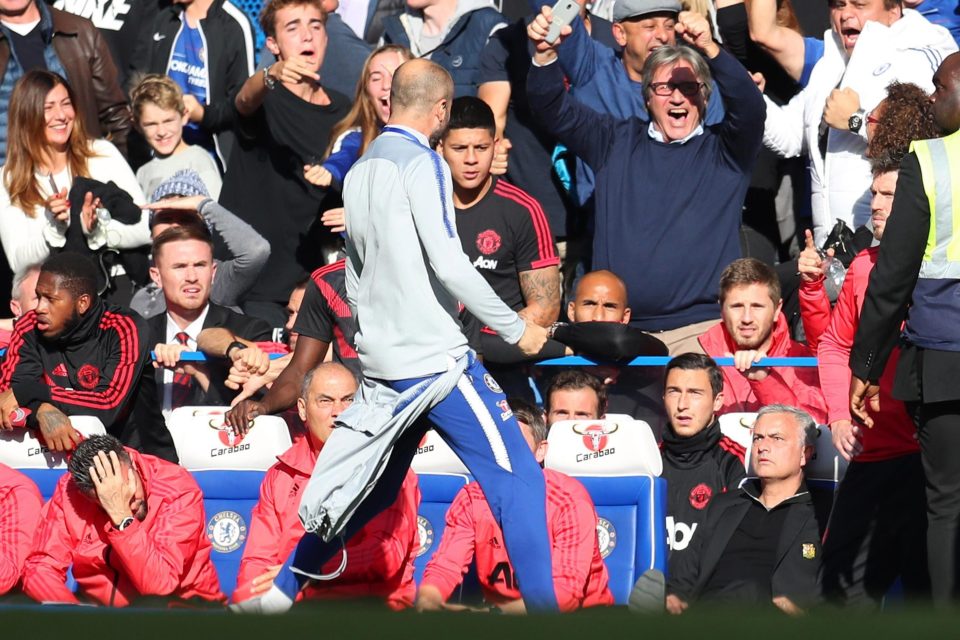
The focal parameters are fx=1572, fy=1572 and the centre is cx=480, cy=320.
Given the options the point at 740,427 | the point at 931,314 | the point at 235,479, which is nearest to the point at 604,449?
the point at 740,427

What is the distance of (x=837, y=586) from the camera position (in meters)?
6.10

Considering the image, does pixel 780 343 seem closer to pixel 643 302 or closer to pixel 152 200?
pixel 643 302

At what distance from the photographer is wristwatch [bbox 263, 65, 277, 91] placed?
8.77 meters

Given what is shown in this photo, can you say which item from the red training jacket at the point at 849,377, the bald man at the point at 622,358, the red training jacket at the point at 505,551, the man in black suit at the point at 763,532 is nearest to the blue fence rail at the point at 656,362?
the bald man at the point at 622,358

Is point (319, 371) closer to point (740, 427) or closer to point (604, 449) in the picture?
point (604, 449)

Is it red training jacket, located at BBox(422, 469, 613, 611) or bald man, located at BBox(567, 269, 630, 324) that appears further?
bald man, located at BBox(567, 269, 630, 324)

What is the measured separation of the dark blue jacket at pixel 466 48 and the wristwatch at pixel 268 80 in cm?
87

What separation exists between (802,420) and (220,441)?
2576 mm

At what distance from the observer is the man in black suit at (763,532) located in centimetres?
637

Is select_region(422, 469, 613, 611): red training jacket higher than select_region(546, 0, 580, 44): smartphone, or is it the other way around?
select_region(546, 0, 580, 44): smartphone

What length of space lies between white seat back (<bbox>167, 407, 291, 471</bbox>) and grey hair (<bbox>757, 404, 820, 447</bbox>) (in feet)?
6.99

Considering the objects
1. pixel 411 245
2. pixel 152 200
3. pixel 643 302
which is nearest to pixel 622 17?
pixel 643 302

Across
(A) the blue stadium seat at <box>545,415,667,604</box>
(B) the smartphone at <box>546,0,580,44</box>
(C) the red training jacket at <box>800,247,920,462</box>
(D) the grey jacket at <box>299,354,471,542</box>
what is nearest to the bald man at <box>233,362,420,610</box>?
(D) the grey jacket at <box>299,354,471,542</box>

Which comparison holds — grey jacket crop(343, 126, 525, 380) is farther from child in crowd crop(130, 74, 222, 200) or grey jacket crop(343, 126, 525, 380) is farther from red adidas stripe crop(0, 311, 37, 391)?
child in crowd crop(130, 74, 222, 200)
